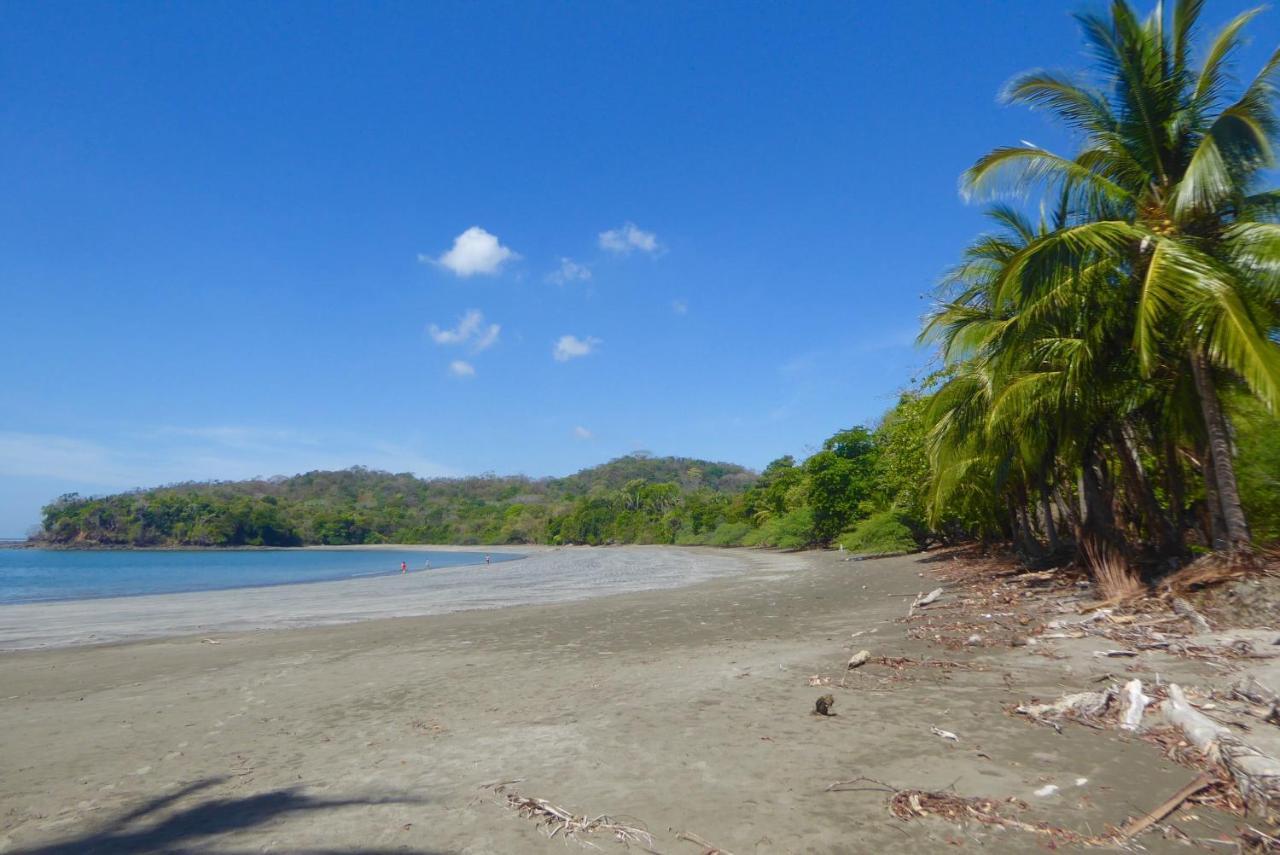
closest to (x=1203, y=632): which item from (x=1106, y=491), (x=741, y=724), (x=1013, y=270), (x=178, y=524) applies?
(x=1013, y=270)

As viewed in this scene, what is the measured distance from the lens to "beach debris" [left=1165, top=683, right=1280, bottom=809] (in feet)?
13.7

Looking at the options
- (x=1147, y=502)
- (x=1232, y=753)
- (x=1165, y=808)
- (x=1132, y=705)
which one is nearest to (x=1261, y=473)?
(x=1147, y=502)

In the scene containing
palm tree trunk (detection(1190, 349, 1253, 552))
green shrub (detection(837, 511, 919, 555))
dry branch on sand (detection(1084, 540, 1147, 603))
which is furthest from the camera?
green shrub (detection(837, 511, 919, 555))

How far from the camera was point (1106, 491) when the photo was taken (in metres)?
15.1

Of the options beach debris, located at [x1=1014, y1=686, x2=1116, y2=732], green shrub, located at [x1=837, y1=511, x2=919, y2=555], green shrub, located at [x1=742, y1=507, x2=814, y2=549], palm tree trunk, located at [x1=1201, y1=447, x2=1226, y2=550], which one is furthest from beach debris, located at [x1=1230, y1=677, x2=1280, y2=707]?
green shrub, located at [x1=742, y1=507, x2=814, y2=549]

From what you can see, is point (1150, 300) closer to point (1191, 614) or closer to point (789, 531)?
point (1191, 614)

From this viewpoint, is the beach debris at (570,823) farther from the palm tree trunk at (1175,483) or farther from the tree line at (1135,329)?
the palm tree trunk at (1175,483)

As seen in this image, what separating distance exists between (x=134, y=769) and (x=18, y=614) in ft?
76.2

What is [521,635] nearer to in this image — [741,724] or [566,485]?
[741,724]

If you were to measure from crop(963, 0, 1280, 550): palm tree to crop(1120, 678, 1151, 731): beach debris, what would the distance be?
4921 mm

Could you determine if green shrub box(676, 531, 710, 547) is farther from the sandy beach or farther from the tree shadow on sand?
the tree shadow on sand

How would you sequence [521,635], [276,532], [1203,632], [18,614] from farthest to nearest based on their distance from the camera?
[276,532]
[18,614]
[521,635]
[1203,632]

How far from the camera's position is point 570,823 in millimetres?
4363

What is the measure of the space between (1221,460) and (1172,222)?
3.43m
